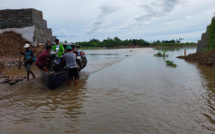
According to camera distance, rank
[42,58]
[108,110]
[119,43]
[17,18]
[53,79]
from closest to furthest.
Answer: [108,110], [53,79], [42,58], [17,18], [119,43]

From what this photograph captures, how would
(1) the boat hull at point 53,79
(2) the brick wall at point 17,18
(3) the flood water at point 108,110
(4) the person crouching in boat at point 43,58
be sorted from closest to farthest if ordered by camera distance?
1. (3) the flood water at point 108,110
2. (1) the boat hull at point 53,79
3. (4) the person crouching in boat at point 43,58
4. (2) the brick wall at point 17,18

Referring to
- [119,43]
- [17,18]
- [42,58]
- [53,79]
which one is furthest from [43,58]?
[119,43]

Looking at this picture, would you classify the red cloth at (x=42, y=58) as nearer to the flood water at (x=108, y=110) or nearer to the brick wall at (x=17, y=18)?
the flood water at (x=108, y=110)

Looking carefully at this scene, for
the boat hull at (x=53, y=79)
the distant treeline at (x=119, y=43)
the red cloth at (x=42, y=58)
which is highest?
the distant treeline at (x=119, y=43)

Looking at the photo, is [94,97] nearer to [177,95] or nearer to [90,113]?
[90,113]

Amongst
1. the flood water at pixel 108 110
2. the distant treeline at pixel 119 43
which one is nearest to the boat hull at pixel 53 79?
the flood water at pixel 108 110

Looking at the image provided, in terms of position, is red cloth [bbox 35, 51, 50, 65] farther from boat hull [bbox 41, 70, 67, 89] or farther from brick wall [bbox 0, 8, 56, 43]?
brick wall [bbox 0, 8, 56, 43]

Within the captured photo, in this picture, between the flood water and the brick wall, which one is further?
the brick wall

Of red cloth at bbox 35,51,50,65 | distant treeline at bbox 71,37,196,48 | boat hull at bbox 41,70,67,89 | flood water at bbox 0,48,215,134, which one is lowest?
flood water at bbox 0,48,215,134

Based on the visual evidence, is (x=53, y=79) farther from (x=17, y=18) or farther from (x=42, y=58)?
(x=17, y=18)

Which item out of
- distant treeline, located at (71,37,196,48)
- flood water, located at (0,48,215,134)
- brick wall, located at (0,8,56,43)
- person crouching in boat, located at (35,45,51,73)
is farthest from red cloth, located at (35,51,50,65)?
distant treeline, located at (71,37,196,48)

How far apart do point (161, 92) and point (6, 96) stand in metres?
6.04

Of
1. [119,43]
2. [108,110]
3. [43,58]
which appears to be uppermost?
[119,43]

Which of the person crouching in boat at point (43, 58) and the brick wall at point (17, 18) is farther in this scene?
the brick wall at point (17, 18)
